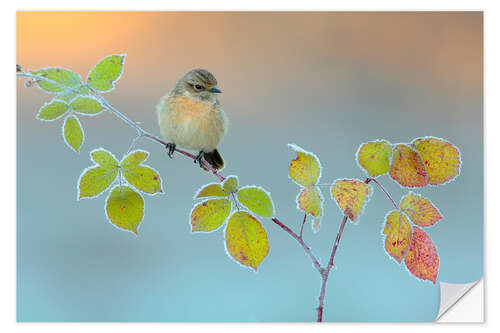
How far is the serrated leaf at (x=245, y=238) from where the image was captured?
2.87ft

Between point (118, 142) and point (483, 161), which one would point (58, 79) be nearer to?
point (118, 142)

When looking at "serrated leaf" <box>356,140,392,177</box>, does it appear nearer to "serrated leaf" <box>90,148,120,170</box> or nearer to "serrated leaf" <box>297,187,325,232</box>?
"serrated leaf" <box>297,187,325,232</box>

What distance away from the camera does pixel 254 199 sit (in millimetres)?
869

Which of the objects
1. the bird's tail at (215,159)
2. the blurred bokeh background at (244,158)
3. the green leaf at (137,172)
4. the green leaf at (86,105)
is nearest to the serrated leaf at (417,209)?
the green leaf at (137,172)

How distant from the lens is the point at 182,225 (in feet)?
5.49

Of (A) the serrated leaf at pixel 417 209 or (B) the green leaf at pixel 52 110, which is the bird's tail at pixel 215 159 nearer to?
(B) the green leaf at pixel 52 110

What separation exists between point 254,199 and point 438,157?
343mm

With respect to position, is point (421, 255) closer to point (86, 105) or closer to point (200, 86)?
point (86, 105)

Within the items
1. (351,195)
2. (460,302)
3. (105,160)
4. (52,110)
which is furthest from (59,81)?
(460,302)

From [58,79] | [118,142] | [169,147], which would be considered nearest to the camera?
[58,79]

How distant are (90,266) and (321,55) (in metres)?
1.09
